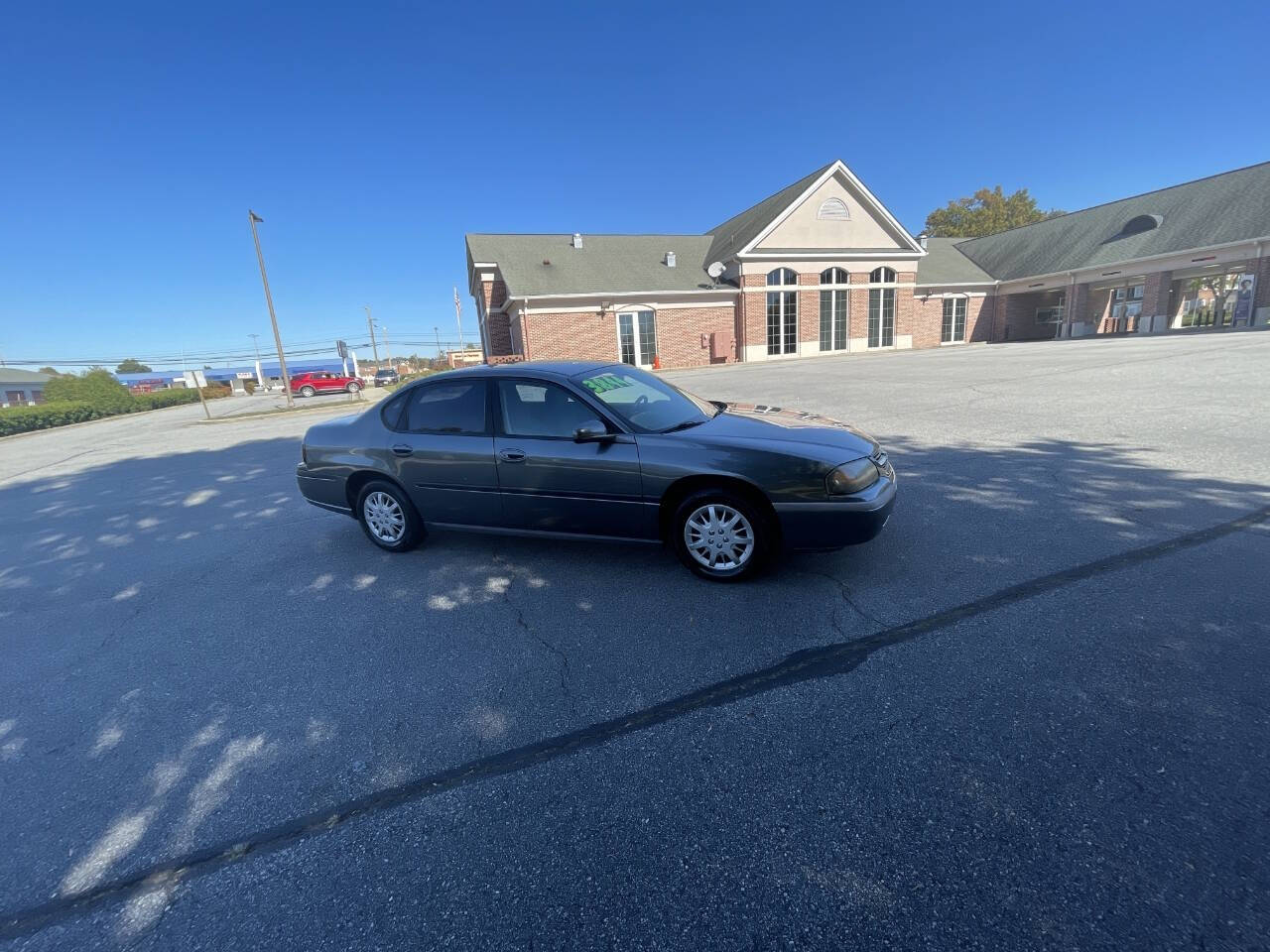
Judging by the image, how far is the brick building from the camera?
25969mm

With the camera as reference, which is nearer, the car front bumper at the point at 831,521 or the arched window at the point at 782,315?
the car front bumper at the point at 831,521

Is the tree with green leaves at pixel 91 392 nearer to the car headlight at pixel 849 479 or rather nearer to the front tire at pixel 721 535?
the front tire at pixel 721 535

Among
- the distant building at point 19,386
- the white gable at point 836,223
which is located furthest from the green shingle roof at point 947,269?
the distant building at point 19,386

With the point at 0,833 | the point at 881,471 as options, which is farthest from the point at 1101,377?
the point at 0,833

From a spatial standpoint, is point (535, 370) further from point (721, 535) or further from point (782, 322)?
point (782, 322)

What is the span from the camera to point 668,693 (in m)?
2.72

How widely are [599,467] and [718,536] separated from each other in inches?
36.4

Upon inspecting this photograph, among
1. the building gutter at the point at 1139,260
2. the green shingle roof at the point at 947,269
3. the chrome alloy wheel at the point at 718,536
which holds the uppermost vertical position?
the green shingle roof at the point at 947,269

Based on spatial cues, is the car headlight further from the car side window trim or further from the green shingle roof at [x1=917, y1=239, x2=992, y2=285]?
the green shingle roof at [x1=917, y1=239, x2=992, y2=285]

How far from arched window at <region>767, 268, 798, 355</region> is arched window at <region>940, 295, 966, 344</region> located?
10495 mm

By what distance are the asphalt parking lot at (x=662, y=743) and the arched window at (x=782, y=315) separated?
24.9 m

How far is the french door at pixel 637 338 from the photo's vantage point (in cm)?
2662

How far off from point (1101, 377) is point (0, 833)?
16404mm

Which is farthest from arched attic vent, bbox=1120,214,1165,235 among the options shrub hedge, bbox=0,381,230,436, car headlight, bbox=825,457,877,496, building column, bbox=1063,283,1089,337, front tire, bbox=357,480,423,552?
shrub hedge, bbox=0,381,230,436
